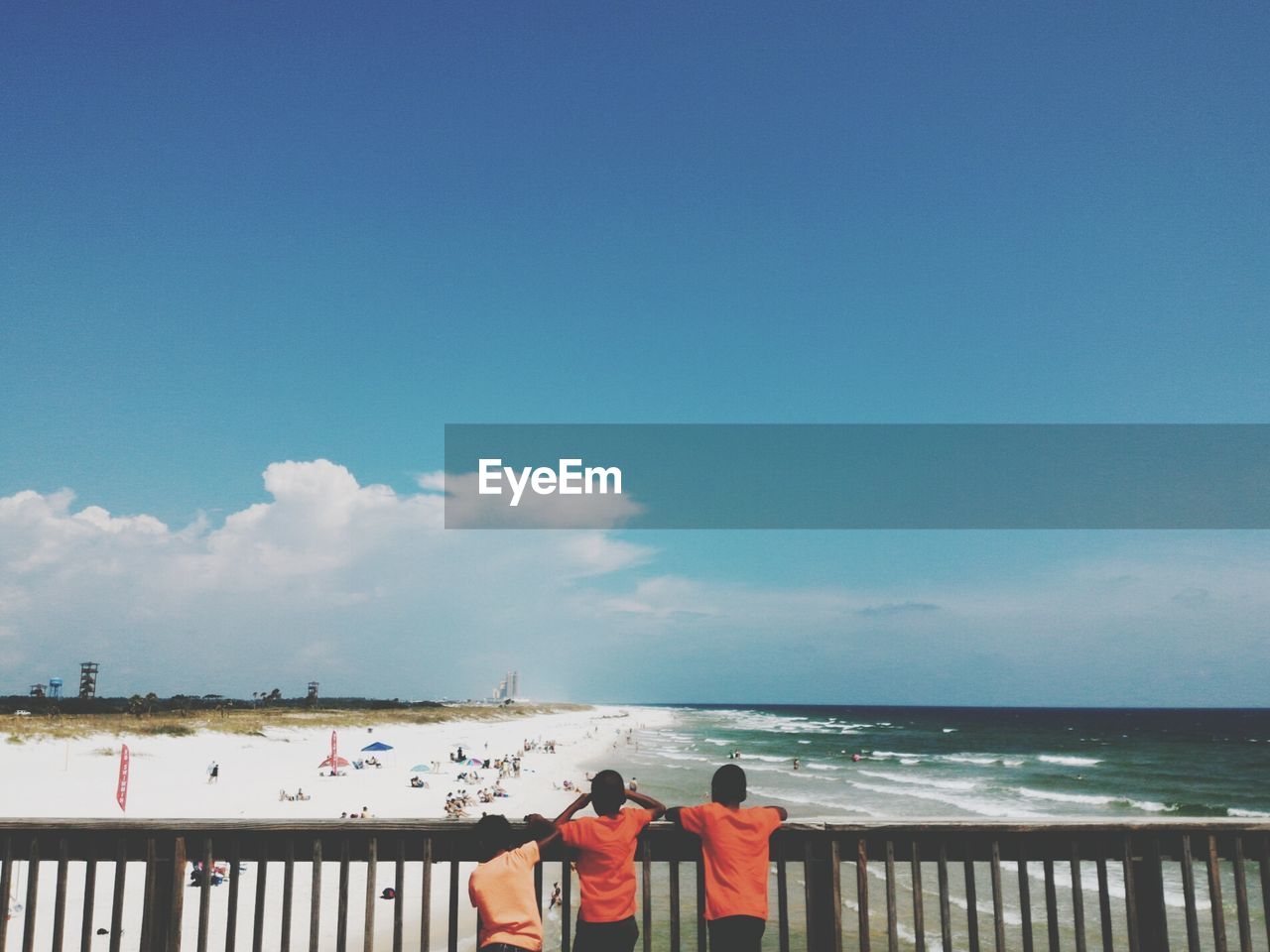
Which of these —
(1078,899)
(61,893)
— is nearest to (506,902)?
(61,893)

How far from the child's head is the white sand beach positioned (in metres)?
8.47

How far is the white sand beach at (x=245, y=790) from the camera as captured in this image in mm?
15695

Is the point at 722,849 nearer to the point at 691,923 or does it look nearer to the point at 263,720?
the point at 691,923

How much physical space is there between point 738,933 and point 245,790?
110 feet

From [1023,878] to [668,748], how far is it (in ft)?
230

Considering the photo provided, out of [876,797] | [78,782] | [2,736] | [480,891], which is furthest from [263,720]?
[480,891]

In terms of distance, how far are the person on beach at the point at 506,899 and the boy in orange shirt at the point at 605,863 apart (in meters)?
0.19

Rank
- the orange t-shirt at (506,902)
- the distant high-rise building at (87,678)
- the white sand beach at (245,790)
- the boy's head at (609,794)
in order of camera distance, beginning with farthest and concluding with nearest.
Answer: the distant high-rise building at (87,678) → the white sand beach at (245,790) → the boy's head at (609,794) → the orange t-shirt at (506,902)

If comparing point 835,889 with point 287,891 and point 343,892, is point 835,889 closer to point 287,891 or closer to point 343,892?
point 343,892

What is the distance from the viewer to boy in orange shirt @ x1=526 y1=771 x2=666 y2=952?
13.7ft

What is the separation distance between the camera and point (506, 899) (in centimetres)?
399

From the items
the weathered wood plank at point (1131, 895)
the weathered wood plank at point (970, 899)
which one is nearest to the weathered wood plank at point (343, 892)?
the weathered wood plank at point (970, 899)

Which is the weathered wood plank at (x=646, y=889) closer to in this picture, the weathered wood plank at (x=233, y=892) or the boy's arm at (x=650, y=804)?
the boy's arm at (x=650, y=804)

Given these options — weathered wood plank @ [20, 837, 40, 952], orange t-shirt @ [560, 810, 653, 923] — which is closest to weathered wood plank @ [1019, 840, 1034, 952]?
orange t-shirt @ [560, 810, 653, 923]
